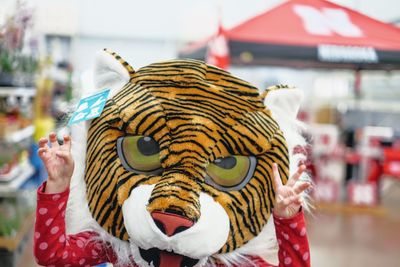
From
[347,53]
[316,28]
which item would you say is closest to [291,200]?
[316,28]

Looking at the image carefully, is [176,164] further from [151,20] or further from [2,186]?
[151,20]

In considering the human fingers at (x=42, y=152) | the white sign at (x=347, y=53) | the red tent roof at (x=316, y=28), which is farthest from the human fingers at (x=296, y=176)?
the white sign at (x=347, y=53)

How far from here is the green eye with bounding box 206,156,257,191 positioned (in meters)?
1.08

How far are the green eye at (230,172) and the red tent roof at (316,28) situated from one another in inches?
63.7

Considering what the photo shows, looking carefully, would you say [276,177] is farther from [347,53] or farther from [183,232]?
[347,53]

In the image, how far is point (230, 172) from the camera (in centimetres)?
110

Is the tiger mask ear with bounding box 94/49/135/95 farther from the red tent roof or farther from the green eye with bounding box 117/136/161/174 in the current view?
the red tent roof

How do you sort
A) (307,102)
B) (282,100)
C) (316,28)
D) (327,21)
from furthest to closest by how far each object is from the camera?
1. (307,102)
2. (316,28)
3. (327,21)
4. (282,100)

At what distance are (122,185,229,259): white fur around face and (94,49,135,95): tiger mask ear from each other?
0.95 ft

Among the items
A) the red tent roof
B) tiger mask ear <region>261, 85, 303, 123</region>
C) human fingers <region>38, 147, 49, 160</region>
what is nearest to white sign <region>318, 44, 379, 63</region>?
the red tent roof

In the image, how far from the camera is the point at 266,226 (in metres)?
1.18

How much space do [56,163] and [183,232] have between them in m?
0.34

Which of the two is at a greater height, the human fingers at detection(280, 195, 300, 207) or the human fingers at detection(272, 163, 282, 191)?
the human fingers at detection(272, 163, 282, 191)

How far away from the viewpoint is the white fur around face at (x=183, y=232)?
984 millimetres
